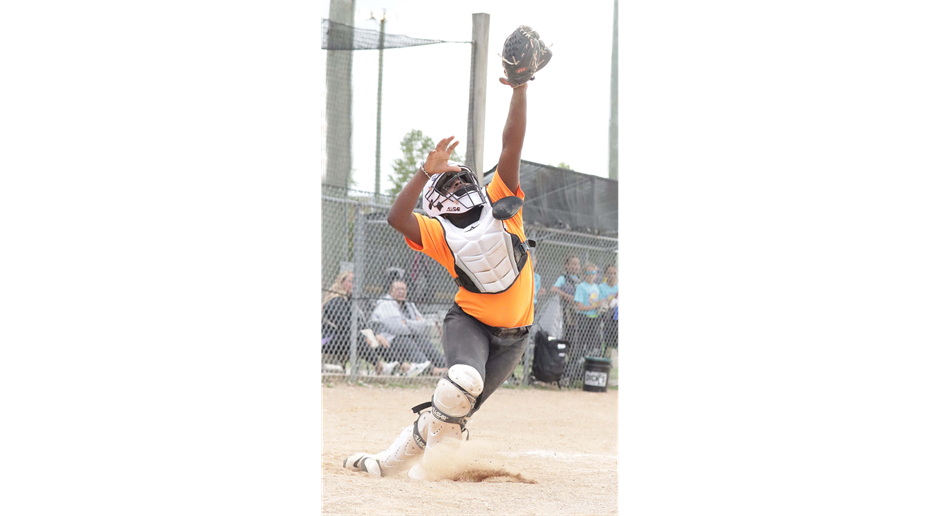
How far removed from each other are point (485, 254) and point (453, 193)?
18.1 inches

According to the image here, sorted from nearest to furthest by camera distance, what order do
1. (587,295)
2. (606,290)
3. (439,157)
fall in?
(439,157)
(587,295)
(606,290)

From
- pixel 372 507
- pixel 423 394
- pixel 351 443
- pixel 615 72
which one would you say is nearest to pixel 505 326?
pixel 372 507

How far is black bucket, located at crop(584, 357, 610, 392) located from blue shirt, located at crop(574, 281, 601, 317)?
0.64 meters

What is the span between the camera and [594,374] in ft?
33.2

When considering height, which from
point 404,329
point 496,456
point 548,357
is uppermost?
point 404,329

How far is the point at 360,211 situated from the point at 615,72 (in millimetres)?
5190

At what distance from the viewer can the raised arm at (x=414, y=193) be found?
3926 mm

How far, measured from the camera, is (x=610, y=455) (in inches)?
224

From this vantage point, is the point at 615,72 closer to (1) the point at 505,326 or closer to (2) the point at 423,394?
(2) the point at 423,394

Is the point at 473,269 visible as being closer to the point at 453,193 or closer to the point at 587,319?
the point at 453,193

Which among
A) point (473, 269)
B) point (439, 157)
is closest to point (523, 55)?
point (439, 157)

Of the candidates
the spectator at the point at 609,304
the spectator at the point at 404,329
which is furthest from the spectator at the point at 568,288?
the spectator at the point at 404,329

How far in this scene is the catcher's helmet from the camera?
4430 millimetres

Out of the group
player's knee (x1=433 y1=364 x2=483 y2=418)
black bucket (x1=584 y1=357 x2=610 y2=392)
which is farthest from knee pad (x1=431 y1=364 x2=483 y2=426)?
black bucket (x1=584 y1=357 x2=610 y2=392)
